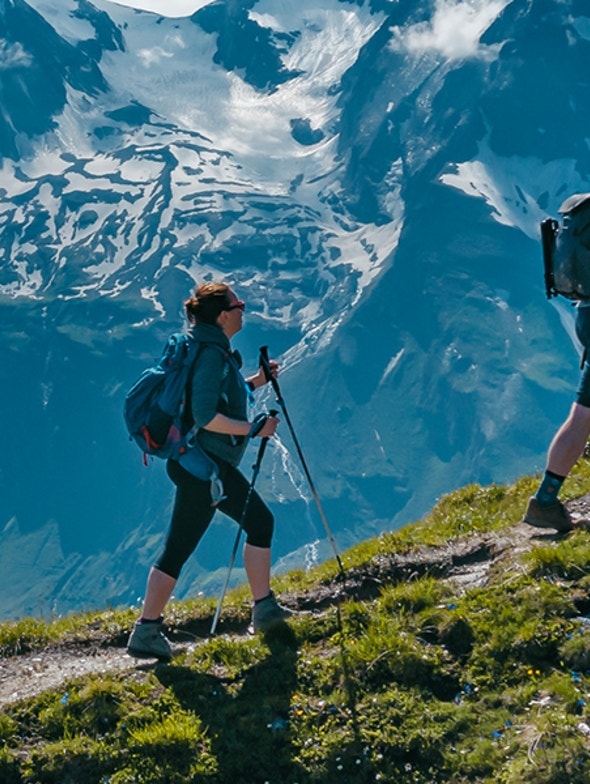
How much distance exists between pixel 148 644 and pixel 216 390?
8.54 feet

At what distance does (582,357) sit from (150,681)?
5.83 meters

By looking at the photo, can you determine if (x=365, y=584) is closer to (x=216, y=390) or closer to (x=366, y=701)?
(x=366, y=701)

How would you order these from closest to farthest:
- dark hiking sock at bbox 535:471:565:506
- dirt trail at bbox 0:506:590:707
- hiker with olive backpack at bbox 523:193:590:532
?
1. dirt trail at bbox 0:506:590:707
2. hiker with olive backpack at bbox 523:193:590:532
3. dark hiking sock at bbox 535:471:565:506

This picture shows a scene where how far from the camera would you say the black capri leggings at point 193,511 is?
9562mm

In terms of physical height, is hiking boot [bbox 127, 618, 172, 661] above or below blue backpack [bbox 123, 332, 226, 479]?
below

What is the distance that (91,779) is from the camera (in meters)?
7.56

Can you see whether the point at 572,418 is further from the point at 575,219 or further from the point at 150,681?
the point at 150,681

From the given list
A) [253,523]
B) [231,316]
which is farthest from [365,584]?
[231,316]

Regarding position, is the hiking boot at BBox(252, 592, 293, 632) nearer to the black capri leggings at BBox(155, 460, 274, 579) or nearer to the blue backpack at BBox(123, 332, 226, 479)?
the black capri leggings at BBox(155, 460, 274, 579)

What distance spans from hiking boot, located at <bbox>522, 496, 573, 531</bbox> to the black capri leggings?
321 cm

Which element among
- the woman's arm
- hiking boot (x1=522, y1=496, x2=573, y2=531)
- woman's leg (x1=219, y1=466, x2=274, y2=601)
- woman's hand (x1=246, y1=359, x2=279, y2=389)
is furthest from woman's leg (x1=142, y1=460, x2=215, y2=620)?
hiking boot (x1=522, y1=496, x2=573, y2=531)

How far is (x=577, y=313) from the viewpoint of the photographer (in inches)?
420

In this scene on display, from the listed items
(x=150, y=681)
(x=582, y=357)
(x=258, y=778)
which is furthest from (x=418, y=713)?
(x=582, y=357)

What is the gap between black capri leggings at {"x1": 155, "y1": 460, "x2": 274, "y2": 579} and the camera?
9562 mm
